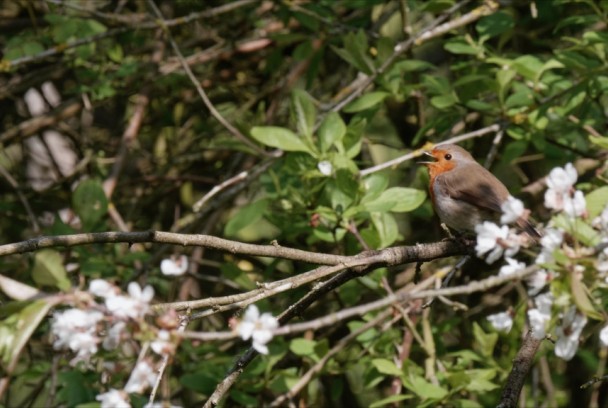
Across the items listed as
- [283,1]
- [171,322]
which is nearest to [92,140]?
[283,1]

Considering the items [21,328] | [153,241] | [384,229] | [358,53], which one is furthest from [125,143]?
[21,328]

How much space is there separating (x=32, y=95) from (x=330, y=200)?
11.0 feet

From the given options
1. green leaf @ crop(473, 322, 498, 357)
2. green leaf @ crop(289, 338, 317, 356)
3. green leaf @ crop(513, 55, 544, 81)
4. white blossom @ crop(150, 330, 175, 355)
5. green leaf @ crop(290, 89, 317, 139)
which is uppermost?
white blossom @ crop(150, 330, 175, 355)

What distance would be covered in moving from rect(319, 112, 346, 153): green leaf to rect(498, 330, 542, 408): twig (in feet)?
3.51

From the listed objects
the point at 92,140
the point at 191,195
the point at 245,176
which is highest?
the point at 245,176

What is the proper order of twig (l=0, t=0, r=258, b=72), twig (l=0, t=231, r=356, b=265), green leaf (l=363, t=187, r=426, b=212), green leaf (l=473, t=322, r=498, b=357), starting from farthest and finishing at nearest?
twig (l=0, t=0, r=258, b=72)
green leaf (l=473, t=322, r=498, b=357)
green leaf (l=363, t=187, r=426, b=212)
twig (l=0, t=231, r=356, b=265)

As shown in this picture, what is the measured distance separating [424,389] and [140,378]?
1.85 meters

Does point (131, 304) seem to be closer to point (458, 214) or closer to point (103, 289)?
point (103, 289)

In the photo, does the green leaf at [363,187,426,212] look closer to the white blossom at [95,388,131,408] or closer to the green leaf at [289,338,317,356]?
the green leaf at [289,338,317,356]

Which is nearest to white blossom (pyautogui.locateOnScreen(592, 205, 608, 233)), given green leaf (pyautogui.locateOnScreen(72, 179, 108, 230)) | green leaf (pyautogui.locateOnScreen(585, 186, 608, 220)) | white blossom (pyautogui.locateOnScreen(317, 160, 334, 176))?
green leaf (pyautogui.locateOnScreen(585, 186, 608, 220))

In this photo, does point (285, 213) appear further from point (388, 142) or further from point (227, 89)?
point (227, 89)

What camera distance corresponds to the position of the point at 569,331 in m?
1.58

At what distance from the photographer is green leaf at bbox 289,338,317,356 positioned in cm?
353

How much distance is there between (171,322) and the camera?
1.50 m
